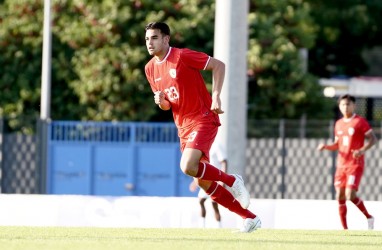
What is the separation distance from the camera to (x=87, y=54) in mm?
28484

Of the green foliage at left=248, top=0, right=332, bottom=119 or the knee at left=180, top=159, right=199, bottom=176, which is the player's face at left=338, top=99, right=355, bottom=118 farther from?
the green foliage at left=248, top=0, right=332, bottom=119

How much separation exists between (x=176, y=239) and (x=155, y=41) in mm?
1929

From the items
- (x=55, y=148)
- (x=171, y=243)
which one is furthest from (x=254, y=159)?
(x=171, y=243)

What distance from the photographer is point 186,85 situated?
40.0ft

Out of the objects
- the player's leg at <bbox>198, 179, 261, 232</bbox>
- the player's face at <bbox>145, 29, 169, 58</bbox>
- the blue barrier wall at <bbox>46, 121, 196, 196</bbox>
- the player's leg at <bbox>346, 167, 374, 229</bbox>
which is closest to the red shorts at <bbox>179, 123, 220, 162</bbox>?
the player's leg at <bbox>198, 179, 261, 232</bbox>

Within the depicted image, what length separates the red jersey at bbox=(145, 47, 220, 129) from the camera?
12180 millimetres

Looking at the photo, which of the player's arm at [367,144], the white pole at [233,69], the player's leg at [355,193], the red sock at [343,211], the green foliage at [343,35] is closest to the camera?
the player's leg at [355,193]

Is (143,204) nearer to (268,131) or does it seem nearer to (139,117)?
(268,131)

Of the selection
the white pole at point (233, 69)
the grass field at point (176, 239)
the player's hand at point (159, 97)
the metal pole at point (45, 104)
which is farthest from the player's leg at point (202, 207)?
the metal pole at point (45, 104)

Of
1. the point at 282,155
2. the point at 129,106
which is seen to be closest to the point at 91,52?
the point at 129,106

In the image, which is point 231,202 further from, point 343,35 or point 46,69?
point 343,35

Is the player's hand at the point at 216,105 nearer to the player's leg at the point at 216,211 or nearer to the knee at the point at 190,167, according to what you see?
the knee at the point at 190,167

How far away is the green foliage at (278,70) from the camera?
2914 centimetres

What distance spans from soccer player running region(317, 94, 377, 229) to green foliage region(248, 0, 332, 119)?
37.0 ft
